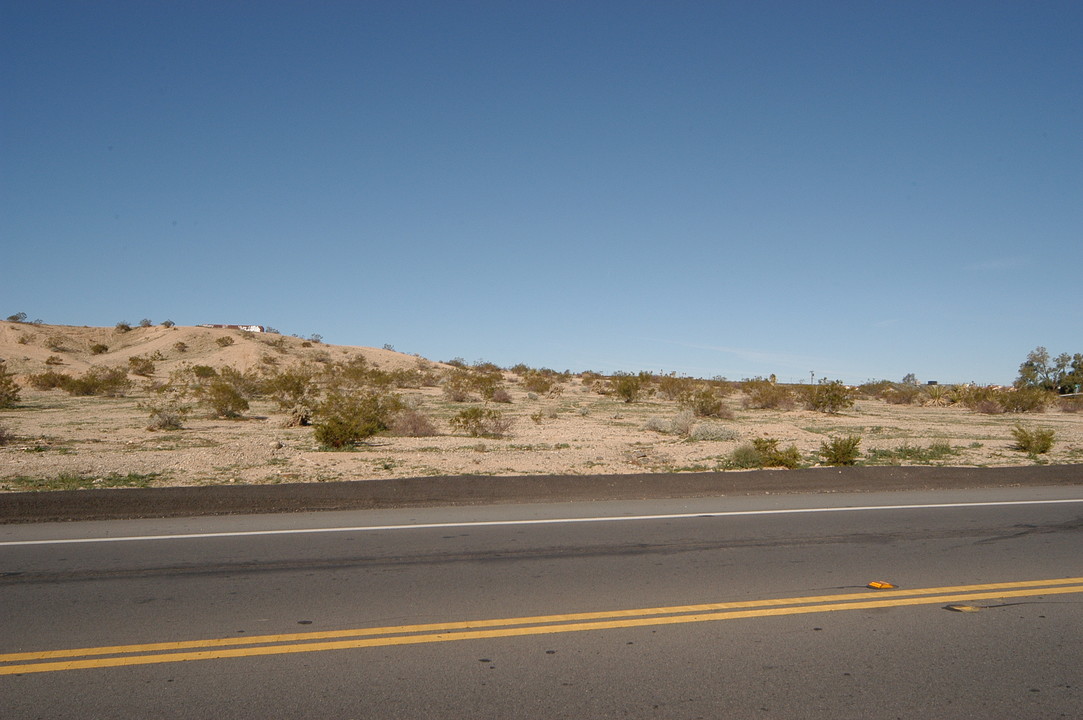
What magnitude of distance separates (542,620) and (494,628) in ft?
1.35

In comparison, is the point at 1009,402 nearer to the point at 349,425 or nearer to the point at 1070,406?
the point at 1070,406

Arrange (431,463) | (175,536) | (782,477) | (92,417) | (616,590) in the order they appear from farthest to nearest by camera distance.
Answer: (92,417) < (431,463) < (782,477) < (175,536) < (616,590)

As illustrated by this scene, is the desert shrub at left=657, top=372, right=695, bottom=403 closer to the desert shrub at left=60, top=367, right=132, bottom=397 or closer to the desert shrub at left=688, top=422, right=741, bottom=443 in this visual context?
the desert shrub at left=688, top=422, right=741, bottom=443

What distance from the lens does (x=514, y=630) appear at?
6125mm

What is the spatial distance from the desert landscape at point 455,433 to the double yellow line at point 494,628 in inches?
403

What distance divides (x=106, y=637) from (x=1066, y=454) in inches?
924

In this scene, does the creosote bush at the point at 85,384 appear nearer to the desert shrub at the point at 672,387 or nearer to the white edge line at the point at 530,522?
the desert shrub at the point at 672,387

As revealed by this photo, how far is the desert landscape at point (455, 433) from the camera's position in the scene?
691 inches

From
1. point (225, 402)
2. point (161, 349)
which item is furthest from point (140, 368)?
point (225, 402)

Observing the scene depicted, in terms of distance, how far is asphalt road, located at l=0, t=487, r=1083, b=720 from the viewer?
4.86 m

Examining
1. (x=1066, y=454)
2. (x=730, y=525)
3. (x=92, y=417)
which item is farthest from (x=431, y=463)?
(x=92, y=417)

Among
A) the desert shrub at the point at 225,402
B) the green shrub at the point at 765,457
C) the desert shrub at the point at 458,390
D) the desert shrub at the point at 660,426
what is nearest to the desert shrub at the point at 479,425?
the desert shrub at the point at 660,426

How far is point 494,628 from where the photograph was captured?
6180 millimetres

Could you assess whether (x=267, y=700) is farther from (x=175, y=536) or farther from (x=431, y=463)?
(x=431, y=463)
